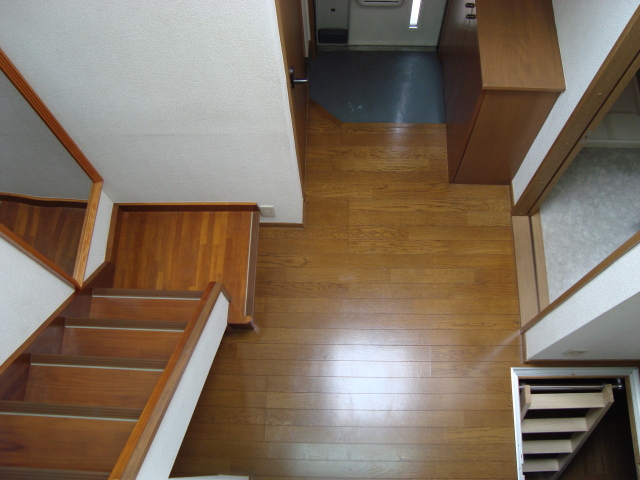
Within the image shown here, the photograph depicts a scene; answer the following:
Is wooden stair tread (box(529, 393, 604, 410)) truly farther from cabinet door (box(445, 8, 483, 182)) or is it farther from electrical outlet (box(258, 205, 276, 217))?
electrical outlet (box(258, 205, 276, 217))

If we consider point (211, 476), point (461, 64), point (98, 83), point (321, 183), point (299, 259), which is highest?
point (461, 64)

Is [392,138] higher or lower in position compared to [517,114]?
higher

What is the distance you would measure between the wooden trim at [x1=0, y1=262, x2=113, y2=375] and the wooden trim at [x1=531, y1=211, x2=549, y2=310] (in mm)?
2478

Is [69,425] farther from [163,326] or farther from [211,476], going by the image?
[211,476]

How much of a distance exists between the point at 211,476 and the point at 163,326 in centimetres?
84

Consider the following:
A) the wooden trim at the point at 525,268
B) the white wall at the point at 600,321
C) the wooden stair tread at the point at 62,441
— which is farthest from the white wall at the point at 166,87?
the white wall at the point at 600,321

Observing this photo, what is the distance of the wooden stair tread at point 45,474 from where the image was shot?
1510 millimetres

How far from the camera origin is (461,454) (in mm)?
2518

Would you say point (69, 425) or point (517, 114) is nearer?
point (69, 425)

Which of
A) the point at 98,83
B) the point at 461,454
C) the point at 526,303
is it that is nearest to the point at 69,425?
the point at 98,83

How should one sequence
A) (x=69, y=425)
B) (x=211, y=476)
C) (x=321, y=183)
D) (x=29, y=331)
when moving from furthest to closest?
(x=321, y=183) → (x=211, y=476) → (x=29, y=331) → (x=69, y=425)

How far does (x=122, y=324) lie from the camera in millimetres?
2320

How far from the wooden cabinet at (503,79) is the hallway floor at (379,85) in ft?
1.74

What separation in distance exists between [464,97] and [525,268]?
3.50 ft
